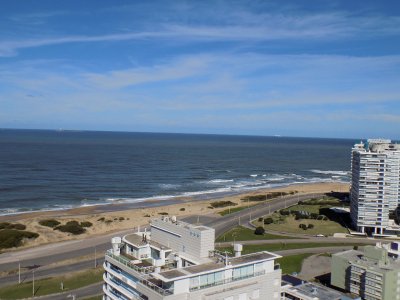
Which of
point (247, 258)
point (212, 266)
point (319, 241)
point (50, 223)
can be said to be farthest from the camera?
point (50, 223)

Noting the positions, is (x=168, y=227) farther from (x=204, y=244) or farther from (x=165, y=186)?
(x=165, y=186)

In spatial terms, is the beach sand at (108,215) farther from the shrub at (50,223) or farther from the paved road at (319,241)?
the paved road at (319,241)

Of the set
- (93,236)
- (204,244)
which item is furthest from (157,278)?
(93,236)

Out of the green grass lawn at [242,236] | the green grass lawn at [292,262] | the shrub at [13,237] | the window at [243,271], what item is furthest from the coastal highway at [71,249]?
the window at [243,271]

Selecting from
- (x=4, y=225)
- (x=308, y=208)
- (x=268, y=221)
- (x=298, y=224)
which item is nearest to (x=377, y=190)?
(x=298, y=224)

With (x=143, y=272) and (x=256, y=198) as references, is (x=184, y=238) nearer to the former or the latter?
(x=143, y=272)
